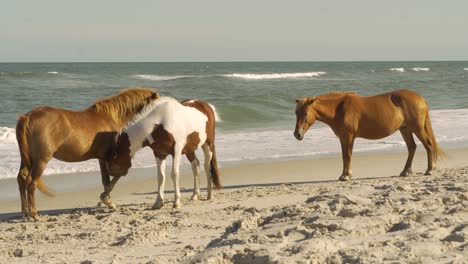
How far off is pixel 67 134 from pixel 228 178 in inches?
120

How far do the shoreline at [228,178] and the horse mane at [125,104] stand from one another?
1.08 meters

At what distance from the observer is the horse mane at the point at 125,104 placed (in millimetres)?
8258

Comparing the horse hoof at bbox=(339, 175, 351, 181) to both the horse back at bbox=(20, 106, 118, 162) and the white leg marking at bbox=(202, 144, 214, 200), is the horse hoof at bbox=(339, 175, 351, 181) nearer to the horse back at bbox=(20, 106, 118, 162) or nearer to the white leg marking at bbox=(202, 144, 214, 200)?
the white leg marking at bbox=(202, 144, 214, 200)

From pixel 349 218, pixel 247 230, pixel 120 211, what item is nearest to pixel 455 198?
pixel 349 218

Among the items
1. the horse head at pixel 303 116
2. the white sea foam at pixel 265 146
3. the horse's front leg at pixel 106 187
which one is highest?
the horse head at pixel 303 116

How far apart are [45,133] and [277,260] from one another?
393 centimetres

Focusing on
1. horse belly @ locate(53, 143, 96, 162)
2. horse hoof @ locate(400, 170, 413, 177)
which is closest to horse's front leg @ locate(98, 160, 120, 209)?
horse belly @ locate(53, 143, 96, 162)

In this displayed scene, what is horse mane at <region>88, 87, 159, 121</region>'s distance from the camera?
8258 mm

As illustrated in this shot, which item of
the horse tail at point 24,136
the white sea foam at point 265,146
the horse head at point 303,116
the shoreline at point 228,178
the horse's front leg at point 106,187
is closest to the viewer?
the horse tail at point 24,136

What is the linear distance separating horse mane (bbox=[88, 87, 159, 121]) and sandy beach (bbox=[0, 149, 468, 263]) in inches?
42.0

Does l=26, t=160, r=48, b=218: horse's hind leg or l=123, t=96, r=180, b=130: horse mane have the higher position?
l=123, t=96, r=180, b=130: horse mane

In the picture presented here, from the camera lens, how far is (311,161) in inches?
456

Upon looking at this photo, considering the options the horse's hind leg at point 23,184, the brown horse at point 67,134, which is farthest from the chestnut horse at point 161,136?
the horse's hind leg at point 23,184

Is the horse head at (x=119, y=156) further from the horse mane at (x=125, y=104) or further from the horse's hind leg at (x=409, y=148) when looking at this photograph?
the horse's hind leg at (x=409, y=148)
